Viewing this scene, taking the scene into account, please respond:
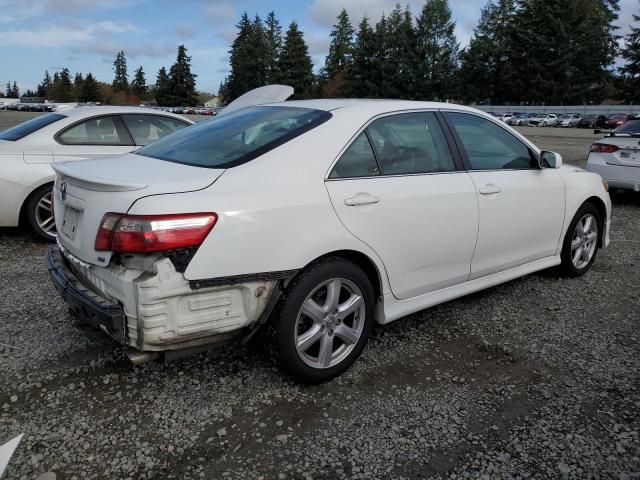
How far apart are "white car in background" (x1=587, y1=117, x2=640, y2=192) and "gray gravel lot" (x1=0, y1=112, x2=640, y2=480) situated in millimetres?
5104

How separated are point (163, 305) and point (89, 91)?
128 m

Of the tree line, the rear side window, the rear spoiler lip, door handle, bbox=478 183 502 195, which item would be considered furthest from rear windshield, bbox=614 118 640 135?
the tree line

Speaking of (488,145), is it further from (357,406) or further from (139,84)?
(139,84)

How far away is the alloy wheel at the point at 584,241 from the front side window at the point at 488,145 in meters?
0.97

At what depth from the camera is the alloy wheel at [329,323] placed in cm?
295

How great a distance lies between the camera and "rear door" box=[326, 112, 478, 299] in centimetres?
306

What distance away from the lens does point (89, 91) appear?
11669 centimetres

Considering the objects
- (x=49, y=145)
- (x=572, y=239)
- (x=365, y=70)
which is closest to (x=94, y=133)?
(x=49, y=145)

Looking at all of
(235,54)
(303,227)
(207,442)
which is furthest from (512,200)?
(235,54)

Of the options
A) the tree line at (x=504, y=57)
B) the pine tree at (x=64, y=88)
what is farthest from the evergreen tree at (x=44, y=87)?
the tree line at (x=504, y=57)

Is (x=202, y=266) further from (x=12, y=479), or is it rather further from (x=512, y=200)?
(x=512, y=200)

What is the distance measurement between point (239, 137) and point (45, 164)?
134 inches

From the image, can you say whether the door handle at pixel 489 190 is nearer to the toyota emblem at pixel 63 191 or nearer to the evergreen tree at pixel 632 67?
the toyota emblem at pixel 63 191

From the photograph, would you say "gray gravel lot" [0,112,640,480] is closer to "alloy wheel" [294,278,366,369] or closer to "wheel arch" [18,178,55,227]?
"alloy wheel" [294,278,366,369]
